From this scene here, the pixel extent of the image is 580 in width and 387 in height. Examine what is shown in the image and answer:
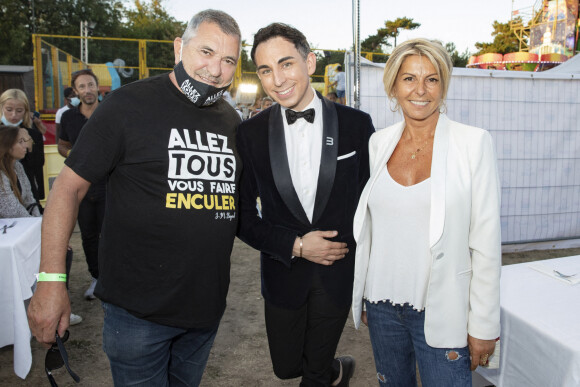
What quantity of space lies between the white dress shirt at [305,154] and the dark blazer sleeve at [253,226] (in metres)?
0.15

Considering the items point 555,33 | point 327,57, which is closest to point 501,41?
point 555,33

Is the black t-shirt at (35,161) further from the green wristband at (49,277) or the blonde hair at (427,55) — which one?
the blonde hair at (427,55)

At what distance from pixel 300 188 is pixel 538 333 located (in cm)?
116

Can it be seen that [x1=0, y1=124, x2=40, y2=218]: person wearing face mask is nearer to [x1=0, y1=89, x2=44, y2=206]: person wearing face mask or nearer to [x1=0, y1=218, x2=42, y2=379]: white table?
[x1=0, y1=218, x2=42, y2=379]: white table

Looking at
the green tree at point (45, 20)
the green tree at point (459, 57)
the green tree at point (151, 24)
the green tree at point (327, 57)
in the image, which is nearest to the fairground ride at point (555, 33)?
the green tree at point (327, 57)

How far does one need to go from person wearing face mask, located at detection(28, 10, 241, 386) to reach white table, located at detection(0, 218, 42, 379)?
1.68m

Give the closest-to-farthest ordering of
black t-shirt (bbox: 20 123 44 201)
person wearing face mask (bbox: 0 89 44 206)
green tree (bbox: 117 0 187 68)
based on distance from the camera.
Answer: black t-shirt (bbox: 20 123 44 201) → person wearing face mask (bbox: 0 89 44 206) → green tree (bbox: 117 0 187 68)

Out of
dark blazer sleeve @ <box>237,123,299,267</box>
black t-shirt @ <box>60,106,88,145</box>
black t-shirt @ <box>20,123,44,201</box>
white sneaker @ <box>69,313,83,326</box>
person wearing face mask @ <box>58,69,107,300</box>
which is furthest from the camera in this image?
black t-shirt @ <box>20,123,44,201</box>

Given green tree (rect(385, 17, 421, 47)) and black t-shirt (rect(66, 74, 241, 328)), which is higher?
green tree (rect(385, 17, 421, 47))

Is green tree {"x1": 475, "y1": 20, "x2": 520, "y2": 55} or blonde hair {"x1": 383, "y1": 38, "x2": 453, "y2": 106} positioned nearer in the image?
blonde hair {"x1": 383, "y1": 38, "x2": 453, "y2": 106}

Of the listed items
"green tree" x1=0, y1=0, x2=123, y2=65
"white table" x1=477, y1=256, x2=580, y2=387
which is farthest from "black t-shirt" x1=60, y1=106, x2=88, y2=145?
"green tree" x1=0, y1=0, x2=123, y2=65

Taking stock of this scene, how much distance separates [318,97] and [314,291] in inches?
39.4

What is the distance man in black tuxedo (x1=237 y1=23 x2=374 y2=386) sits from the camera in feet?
6.85

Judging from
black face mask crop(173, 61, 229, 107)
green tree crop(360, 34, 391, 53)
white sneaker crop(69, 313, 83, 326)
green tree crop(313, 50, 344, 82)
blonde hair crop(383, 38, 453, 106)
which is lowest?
white sneaker crop(69, 313, 83, 326)
